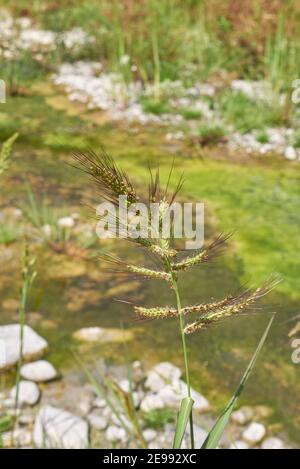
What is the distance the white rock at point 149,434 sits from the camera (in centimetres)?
297

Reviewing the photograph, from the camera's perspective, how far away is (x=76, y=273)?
4.30 metres

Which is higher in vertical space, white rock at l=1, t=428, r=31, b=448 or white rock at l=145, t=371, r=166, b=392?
white rock at l=1, t=428, r=31, b=448

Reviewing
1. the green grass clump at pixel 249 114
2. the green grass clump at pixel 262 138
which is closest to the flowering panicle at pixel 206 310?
the green grass clump at pixel 262 138

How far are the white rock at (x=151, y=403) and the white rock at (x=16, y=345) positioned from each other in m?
0.68

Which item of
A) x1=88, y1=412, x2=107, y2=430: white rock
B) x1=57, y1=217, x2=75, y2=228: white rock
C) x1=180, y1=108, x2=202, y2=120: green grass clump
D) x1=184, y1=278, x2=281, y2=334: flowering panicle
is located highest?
x1=184, y1=278, x2=281, y2=334: flowering panicle

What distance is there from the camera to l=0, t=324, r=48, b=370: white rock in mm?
3371

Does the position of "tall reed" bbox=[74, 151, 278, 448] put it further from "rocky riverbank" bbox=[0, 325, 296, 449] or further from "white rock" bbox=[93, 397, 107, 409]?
"white rock" bbox=[93, 397, 107, 409]

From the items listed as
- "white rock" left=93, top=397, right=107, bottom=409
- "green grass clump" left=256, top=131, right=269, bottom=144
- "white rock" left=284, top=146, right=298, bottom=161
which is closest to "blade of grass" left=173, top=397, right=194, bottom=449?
"white rock" left=93, top=397, right=107, bottom=409

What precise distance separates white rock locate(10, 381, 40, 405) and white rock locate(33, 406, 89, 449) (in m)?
0.11
